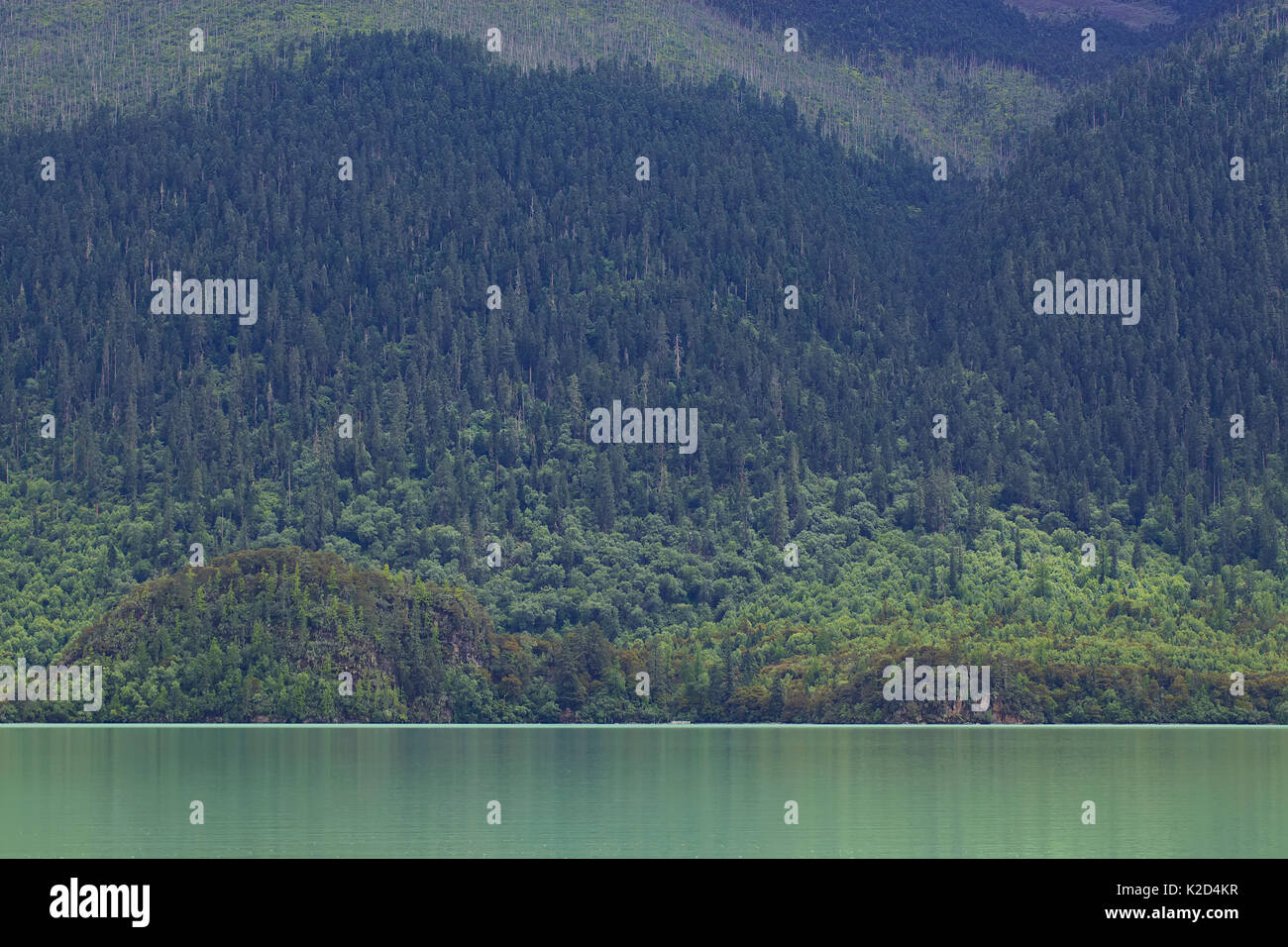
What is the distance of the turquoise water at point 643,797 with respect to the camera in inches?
2744

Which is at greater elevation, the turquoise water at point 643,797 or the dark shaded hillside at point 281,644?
the dark shaded hillside at point 281,644

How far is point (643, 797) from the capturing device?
8738cm

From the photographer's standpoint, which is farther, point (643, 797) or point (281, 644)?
point (281, 644)

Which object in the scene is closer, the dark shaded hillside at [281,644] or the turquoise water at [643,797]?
the turquoise water at [643,797]

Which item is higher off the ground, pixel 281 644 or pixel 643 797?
pixel 281 644

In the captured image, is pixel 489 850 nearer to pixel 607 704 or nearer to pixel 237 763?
pixel 237 763

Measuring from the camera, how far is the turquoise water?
6969 cm

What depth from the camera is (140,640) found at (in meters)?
182

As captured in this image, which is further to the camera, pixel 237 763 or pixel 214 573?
pixel 214 573

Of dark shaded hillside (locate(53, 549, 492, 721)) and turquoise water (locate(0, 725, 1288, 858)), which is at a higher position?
dark shaded hillside (locate(53, 549, 492, 721))

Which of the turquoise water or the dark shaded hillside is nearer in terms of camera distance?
the turquoise water
